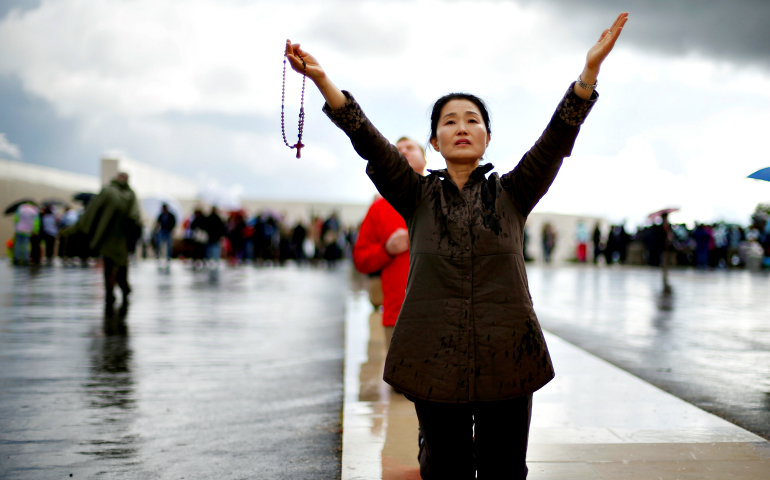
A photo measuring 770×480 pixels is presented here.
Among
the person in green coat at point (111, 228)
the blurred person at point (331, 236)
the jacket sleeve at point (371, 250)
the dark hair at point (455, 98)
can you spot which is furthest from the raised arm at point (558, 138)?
the blurred person at point (331, 236)

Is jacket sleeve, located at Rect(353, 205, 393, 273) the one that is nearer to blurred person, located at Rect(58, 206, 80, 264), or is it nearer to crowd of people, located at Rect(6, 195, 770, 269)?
crowd of people, located at Rect(6, 195, 770, 269)

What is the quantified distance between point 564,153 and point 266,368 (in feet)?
14.3

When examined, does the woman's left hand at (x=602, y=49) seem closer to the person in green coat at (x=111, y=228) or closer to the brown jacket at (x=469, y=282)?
the brown jacket at (x=469, y=282)

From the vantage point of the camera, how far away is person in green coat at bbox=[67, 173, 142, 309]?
33.6 feet

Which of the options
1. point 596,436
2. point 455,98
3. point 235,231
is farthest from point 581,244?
point 455,98

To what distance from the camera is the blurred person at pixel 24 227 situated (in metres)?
20.6

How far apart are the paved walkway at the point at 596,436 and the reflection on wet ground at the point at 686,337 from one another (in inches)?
18.5

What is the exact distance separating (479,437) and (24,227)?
21.3 metres

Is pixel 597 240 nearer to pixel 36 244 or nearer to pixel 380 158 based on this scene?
pixel 36 244

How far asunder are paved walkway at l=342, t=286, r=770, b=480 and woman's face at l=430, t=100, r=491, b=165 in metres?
1.59

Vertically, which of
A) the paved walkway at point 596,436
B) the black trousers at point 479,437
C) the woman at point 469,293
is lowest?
the paved walkway at point 596,436

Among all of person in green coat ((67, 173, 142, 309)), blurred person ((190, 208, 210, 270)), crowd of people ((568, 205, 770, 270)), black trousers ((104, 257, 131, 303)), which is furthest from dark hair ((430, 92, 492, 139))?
crowd of people ((568, 205, 770, 270))

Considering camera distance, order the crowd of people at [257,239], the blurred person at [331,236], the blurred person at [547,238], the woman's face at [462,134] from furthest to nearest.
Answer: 1. the blurred person at [547,238]
2. the blurred person at [331,236]
3. the crowd of people at [257,239]
4. the woman's face at [462,134]

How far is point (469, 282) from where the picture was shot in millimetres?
2277
